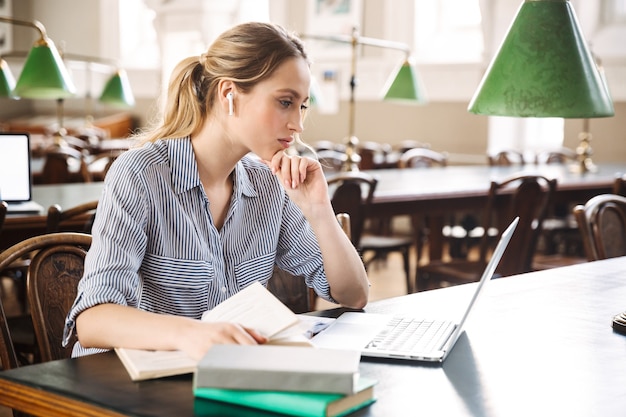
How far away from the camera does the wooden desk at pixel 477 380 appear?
3.84 ft

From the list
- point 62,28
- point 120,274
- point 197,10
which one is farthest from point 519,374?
point 62,28

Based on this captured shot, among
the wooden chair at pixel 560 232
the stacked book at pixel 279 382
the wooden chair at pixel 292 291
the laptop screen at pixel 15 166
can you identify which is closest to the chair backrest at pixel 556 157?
the wooden chair at pixel 560 232

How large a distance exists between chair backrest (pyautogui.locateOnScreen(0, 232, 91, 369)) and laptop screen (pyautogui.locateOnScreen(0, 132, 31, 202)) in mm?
1677

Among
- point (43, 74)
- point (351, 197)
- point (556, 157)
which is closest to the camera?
point (351, 197)

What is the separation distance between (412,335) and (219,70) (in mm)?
668

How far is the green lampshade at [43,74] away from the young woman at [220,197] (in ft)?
9.26

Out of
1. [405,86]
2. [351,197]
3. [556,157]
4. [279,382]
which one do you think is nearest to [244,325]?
[279,382]

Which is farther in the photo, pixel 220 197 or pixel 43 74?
pixel 43 74

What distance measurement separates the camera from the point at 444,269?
394 centimetres

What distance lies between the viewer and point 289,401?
1099 millimetres

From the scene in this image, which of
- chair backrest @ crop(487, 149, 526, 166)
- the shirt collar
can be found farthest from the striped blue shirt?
chair backrest @ crop(487, 149, 526, 166)

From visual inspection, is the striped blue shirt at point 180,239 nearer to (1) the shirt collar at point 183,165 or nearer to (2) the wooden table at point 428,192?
(1) the shirt collar at point 183,165

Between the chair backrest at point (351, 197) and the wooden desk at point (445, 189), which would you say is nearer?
the chair backrest at point (351, 197)

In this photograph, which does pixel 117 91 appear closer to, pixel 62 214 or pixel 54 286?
pixel 62 214
